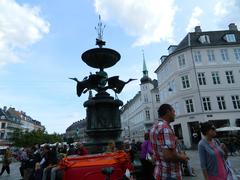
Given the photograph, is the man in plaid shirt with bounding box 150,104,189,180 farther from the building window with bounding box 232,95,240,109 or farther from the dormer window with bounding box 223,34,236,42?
the dormer window with bounding box 223,34,236,42

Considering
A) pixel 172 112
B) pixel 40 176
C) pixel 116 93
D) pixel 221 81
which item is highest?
pixel 221 81

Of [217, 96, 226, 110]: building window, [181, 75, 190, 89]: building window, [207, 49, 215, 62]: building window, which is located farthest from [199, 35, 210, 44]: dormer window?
[217, 96, 226, 110]: building window

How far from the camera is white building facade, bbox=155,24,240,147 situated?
3353cm

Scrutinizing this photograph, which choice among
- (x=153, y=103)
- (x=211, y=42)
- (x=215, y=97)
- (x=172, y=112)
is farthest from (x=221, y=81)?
(x=172, y=112)

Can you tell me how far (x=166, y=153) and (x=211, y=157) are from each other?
3.48 feet

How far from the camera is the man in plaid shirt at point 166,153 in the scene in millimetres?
3195

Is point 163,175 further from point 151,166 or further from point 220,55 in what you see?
point 220,55

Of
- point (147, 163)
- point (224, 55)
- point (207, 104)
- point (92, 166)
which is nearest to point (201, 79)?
point (207, 104)

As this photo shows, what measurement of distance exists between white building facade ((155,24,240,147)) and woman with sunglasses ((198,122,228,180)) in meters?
30.0

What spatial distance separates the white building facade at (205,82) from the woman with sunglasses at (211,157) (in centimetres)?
3003

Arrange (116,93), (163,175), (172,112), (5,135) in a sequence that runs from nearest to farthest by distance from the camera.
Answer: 1. (163,175)
2. (172,112)
3. (116,93)
4. (5,135)

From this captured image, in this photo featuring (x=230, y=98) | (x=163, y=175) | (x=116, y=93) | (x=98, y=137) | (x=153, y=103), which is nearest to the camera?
(x=163, y=175)

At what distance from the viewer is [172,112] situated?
11.8 feet

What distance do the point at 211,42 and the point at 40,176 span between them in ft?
114
